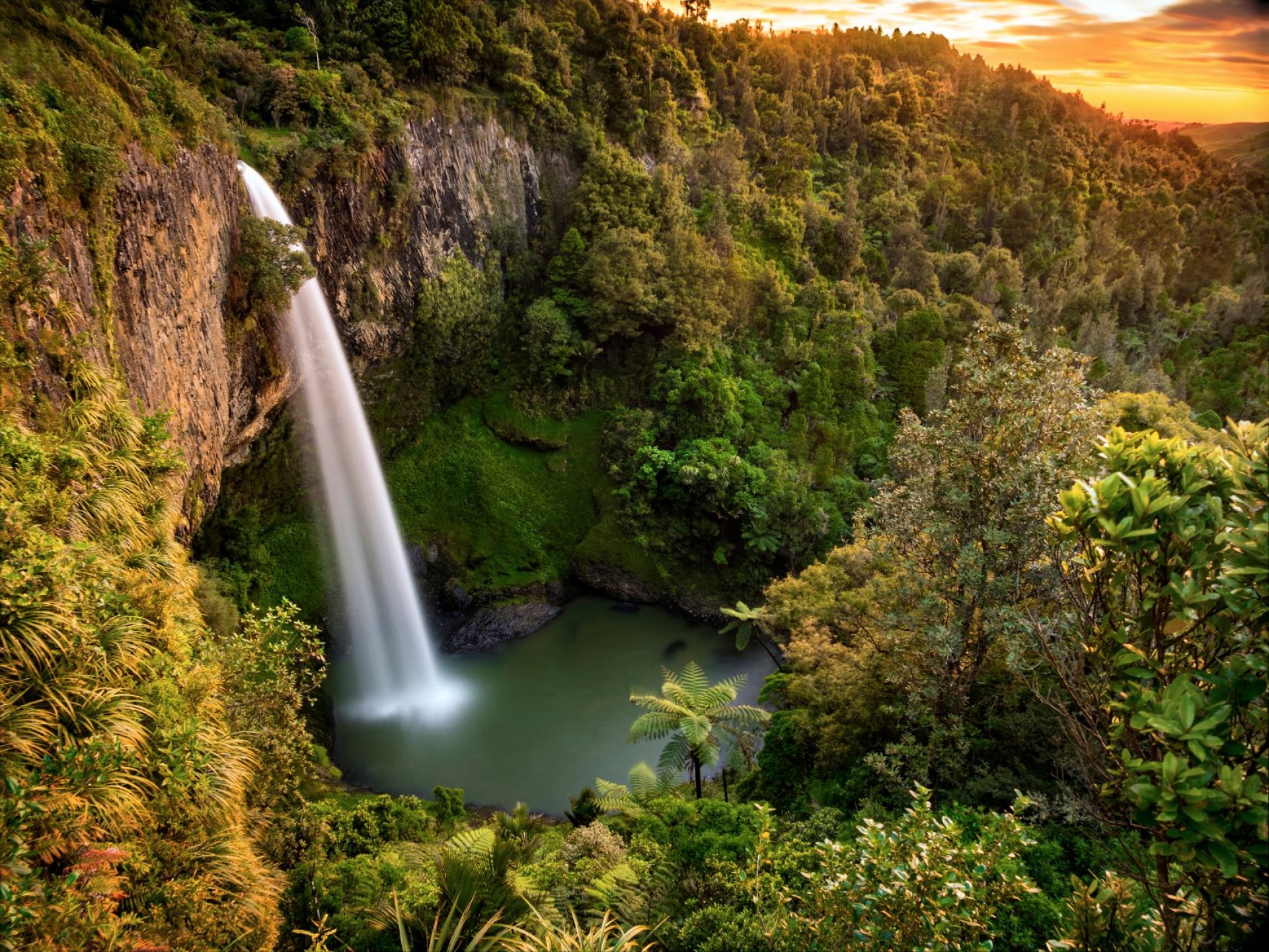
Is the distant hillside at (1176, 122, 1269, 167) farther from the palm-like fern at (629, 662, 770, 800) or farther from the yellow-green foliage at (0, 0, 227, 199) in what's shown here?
the yellow-green foliage at (0, 0, 227, 199)

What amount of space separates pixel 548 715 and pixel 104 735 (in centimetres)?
1312

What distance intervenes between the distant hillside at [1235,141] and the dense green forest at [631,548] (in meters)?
35.4

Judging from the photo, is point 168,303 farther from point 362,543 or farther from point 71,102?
point 362,543

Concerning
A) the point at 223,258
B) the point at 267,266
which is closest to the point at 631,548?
the point at 267,266

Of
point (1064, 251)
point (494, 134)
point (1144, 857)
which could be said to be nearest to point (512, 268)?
point (494, 134)

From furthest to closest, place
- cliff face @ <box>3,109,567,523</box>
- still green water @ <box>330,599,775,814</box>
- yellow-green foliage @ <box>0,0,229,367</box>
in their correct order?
still green water @ <box>330,599,775,814</box>, cliff face @ <box>3,109,567,523</box>, yellow-green foliage @ <box>0,0,229,367</box>

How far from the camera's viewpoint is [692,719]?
12.0 metres

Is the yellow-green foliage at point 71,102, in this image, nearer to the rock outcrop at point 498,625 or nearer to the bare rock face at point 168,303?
the bare rock face at point 168,303

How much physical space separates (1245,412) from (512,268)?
36.1 meters

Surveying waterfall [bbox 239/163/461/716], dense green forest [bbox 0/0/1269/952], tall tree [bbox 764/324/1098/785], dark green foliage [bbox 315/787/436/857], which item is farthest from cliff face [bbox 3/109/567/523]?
tall tree [bbox 764/324/1098/785]

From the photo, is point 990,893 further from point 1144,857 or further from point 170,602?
point 170,602

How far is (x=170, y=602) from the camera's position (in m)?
5.75

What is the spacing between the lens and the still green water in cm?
1480

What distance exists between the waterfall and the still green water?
→ 0.69m
